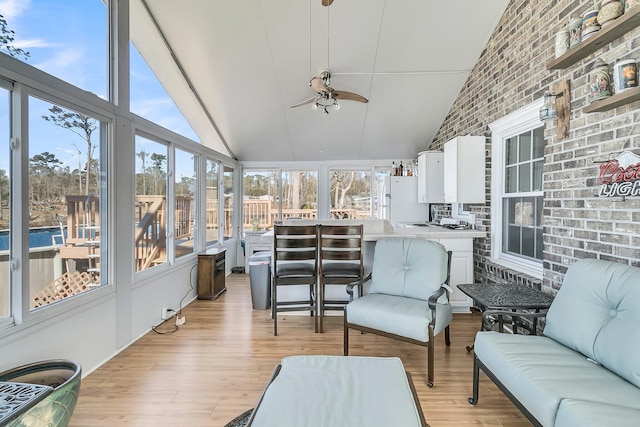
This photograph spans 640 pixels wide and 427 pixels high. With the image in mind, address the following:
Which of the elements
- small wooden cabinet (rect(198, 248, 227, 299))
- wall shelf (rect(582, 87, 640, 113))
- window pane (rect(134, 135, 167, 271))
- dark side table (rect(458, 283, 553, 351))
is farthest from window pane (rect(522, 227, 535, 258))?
window pane (rect(134, 135, 167, 271))

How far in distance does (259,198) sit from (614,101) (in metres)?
5.49

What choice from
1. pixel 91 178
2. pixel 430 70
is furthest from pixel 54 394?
pixel 430 70

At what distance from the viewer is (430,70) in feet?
13.2

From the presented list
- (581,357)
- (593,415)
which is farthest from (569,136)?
(593,415)

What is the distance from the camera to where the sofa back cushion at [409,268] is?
263cm

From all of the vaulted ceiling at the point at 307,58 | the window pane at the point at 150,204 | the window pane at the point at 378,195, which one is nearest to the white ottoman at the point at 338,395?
the window pane at the point at 150,204

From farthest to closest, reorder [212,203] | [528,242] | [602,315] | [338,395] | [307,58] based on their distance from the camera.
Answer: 1. [212,203]
2. [307,58]
3. [528,242]
4. [602,315]
5. [338,395]

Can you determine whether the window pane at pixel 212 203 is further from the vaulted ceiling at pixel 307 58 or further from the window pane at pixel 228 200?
the vaulted ceiling at pixel 307 58

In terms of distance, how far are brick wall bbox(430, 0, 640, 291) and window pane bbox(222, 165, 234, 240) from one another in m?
4.24

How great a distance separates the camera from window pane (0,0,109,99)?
6.59 ft

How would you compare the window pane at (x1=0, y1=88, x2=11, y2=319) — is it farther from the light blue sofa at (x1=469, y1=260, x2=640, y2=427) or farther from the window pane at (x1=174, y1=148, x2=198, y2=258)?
the light blue sofa at (x1=469, y1=260, x2=640, y2=427)

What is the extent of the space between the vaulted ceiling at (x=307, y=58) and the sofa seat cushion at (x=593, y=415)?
3.57 metres

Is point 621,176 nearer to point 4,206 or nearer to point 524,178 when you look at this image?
point 524,178

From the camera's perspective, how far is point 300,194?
639 cm
